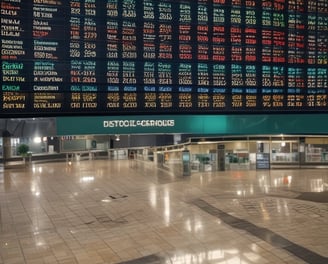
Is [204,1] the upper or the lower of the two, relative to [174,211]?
upper

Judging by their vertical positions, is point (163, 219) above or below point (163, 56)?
below

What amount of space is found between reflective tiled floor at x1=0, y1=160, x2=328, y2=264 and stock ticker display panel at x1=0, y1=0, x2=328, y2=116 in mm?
3903

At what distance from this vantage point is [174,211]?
1573cm

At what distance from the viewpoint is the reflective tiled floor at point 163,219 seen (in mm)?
11156

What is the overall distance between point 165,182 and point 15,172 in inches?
410

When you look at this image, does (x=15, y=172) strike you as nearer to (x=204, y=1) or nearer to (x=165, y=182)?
(x=165, y=182)

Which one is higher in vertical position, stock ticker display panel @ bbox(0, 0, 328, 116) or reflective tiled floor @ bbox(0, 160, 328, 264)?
stock ticker display panel @ bbox(0, 0, 328, 116)

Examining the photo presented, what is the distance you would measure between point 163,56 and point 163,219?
27.9 ft

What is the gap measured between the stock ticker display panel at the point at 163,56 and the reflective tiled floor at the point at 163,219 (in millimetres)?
3903

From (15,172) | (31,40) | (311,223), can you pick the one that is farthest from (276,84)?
(15,172)

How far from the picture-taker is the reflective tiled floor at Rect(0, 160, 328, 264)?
11156mm

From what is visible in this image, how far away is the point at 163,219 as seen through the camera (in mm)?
14602

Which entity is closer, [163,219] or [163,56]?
[163,219]

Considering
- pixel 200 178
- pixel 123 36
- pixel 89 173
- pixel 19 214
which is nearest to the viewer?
pixel 19 214
